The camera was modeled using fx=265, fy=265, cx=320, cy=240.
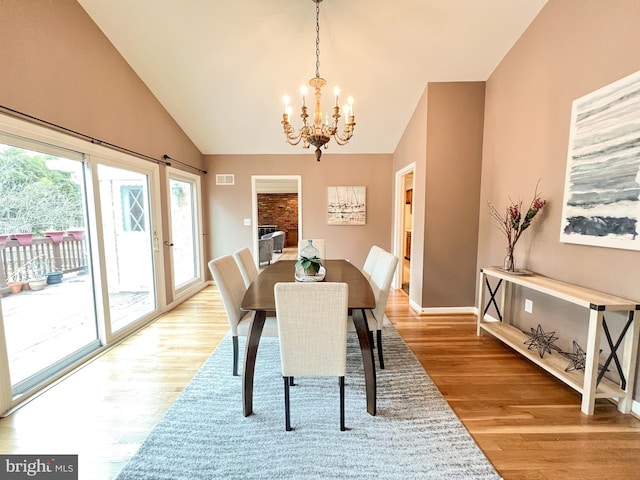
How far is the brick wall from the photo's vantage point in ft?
34.3

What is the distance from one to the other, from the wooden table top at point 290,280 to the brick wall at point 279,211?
24.6 feet

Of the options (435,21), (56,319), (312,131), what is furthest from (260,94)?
(56,319)

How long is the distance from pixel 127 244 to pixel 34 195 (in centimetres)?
119

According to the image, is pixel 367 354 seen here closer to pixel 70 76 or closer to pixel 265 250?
pixel 70 76

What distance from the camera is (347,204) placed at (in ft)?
15.7

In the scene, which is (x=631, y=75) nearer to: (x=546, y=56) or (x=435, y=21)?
(x=546, y=56)

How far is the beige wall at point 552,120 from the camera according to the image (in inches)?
69.4

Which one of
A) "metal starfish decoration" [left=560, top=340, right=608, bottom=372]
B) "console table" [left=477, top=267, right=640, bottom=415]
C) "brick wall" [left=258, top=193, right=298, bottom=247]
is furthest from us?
"brick wall" [left=258, top=193, right=298, bottom=247]

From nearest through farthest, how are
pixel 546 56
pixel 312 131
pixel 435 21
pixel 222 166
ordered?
pixel 312 131 < pixel 546 56 < pixel 435 21 < pixel 222 166

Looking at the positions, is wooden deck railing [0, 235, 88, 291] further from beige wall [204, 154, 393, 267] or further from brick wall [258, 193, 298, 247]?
brick wall [258, 193, 298, 247]

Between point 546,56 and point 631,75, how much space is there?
872mm

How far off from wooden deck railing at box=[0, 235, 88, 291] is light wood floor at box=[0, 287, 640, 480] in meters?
0.88

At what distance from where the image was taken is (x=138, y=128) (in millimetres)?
3049

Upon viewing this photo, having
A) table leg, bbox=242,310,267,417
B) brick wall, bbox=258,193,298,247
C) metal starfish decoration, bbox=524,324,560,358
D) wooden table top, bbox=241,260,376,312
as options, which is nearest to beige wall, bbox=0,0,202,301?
wooden table top, bbox=241,260,376,312
